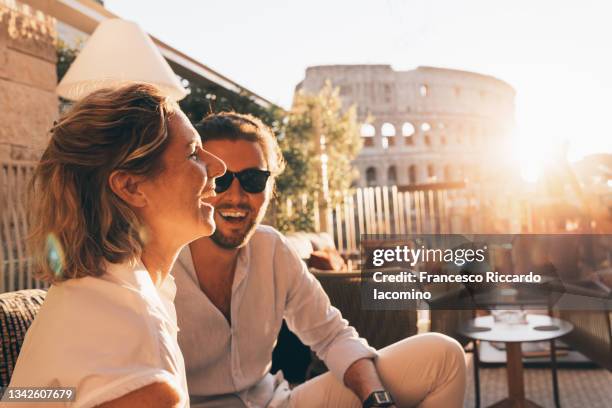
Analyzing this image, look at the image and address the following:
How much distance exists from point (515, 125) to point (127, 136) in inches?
1992

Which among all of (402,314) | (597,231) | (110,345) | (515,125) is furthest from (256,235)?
(515,125)

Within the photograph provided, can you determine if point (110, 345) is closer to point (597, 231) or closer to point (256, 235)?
point (256, 235)

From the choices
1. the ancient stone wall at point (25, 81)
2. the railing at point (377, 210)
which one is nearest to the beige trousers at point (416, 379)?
the ancient stone wall at point (25, 81)

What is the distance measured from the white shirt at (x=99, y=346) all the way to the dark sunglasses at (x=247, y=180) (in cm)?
98

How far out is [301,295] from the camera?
1.82 metres

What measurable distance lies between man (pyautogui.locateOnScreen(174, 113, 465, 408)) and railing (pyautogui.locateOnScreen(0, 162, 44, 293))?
1.76 metres

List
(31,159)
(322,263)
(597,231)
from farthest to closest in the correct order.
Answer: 1. (597,231)
2. (322,263)
3. (31,159)

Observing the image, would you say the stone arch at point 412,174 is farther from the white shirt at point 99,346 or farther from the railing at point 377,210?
the white shirt at point 99,346

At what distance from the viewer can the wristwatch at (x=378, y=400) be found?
1.51 m

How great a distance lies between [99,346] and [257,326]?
0.97 metres

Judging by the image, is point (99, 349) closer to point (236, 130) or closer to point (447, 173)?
point (236, 130)

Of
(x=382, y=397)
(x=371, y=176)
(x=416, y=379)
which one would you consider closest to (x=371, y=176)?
(x=371, y=176)

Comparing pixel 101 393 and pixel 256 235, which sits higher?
pixel 256 235

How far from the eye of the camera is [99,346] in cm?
75
